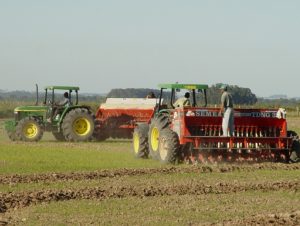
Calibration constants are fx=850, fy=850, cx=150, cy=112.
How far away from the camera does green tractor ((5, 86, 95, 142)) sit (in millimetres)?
32375

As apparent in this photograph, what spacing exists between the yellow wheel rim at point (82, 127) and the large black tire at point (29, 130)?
137cm

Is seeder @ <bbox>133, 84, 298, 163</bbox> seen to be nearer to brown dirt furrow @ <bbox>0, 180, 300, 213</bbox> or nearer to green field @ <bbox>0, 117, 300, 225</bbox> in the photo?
green field @ <bbox>0, 117, 300, 225</bbox>

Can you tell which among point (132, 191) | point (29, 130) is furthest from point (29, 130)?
point (132, 191)

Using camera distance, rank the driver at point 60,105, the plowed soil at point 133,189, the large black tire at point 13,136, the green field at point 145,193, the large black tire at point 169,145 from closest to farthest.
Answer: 1. the plowed soil at point 133,189
2. the green field at point 145,193
3. the large black tire at point 169,145
4. the driver at point 60,105
5. the large black tire at point 13,136

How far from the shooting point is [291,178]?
18.6 m

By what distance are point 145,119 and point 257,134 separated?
1050cm

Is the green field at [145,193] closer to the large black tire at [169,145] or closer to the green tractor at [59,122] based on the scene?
the large black tire at [169,145]

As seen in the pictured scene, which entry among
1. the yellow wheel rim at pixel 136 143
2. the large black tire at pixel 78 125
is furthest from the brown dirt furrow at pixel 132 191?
the large black tire at pixel 78 125

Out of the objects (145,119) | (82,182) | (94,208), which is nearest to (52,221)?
(94,208)

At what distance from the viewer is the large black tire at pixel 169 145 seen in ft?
72.4

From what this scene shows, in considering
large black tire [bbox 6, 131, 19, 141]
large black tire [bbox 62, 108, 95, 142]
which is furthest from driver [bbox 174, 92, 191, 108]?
large black tire [bbox 6, 131, 19, 141]

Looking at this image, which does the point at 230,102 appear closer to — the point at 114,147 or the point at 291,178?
the point at 291,178


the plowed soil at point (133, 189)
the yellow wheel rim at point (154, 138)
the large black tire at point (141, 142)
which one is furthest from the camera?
the large black tire at point (141, 142)

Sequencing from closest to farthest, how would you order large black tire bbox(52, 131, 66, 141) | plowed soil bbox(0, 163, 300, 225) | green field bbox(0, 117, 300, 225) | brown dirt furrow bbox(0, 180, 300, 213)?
plowed soil bbox(0, 163, 300, 225), green field bbox(0, 117, 300, 225), brown dirt furrow bbox(0, 180, 300, 213), large black tire bbox(52, 131, 66, 141)
